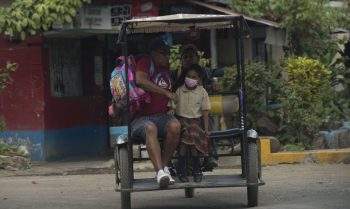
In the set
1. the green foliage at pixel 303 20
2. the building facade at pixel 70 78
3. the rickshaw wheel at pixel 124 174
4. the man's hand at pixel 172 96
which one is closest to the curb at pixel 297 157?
the building facade at pixel 70 78

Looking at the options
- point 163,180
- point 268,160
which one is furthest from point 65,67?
point 163,180

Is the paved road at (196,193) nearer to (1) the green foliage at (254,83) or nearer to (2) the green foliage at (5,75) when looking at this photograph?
(2) the green foliage at (5,75)

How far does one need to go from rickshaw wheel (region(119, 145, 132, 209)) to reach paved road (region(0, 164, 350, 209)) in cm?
84

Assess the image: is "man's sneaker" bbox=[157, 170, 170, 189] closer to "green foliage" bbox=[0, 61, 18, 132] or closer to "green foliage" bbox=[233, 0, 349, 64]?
"green foliage" bbox=[0, 61, 18, 132]

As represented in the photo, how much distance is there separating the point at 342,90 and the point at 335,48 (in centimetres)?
101

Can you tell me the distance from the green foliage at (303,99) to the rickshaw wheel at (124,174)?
224 inches

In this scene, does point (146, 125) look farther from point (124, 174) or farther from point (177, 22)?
point (177, 22)

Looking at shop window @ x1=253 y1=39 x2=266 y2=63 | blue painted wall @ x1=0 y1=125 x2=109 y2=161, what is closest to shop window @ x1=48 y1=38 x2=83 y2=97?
blue painted wall @ x1=0 y1=125 x2=109 y2=161

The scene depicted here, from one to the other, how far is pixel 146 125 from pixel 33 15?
5.05m

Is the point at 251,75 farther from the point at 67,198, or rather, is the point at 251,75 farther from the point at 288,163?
the point at 67,198

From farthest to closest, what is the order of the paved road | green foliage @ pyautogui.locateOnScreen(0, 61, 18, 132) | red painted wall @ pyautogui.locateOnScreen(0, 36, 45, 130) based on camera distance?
1. red painted wall @ pyautogui.locateOnScreen(0, 36, 45, 130)
2. green foliage @ pyautogui.locateOnScreen(0, 61, 18, 132)
3. the paved road

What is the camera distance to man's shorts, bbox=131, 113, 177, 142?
300 inches

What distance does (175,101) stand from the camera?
7.78 m

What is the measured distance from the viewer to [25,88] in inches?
517
